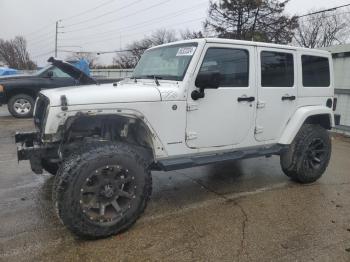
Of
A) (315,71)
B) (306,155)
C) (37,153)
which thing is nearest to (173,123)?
(37,153)

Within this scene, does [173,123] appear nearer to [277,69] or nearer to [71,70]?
[71,70]

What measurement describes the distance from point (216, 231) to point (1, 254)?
80.4 inches

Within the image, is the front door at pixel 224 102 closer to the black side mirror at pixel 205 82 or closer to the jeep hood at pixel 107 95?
the black side mirror at pixel 205 82

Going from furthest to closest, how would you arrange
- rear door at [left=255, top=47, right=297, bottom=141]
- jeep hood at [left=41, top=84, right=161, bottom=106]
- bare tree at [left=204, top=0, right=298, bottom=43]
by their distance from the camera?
bare tree at [left=204, top=0, right=298, bottom=43] < rear door at [left=255, top=47, right=297, bottom=141] < jeep hood at [left=41, top=84, right=161, bottom=106]

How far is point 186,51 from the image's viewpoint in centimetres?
409

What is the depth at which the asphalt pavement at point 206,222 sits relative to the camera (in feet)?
10.4

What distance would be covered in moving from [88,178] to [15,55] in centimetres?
7669

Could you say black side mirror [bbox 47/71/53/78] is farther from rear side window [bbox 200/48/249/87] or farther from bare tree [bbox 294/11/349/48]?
bare tree [bbox 294/11/349/48]

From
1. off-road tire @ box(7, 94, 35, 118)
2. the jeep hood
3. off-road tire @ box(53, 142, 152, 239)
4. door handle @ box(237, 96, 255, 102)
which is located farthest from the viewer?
off-road tire @ box(7, 94, 35, 118)

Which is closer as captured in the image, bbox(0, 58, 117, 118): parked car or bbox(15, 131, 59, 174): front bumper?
bbox(15, 131, 59, 174): front bumper

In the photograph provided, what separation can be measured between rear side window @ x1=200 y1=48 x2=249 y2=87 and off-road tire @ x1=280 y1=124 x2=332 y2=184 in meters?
1.33

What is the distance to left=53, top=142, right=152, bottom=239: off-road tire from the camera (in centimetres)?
313

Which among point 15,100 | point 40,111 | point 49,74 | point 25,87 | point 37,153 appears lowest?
point 37,153

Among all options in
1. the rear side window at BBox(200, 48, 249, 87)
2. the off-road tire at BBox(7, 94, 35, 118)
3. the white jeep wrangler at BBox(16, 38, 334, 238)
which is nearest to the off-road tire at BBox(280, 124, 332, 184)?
the white jeep wrangler at BBox(16, 38, 334, 238)
